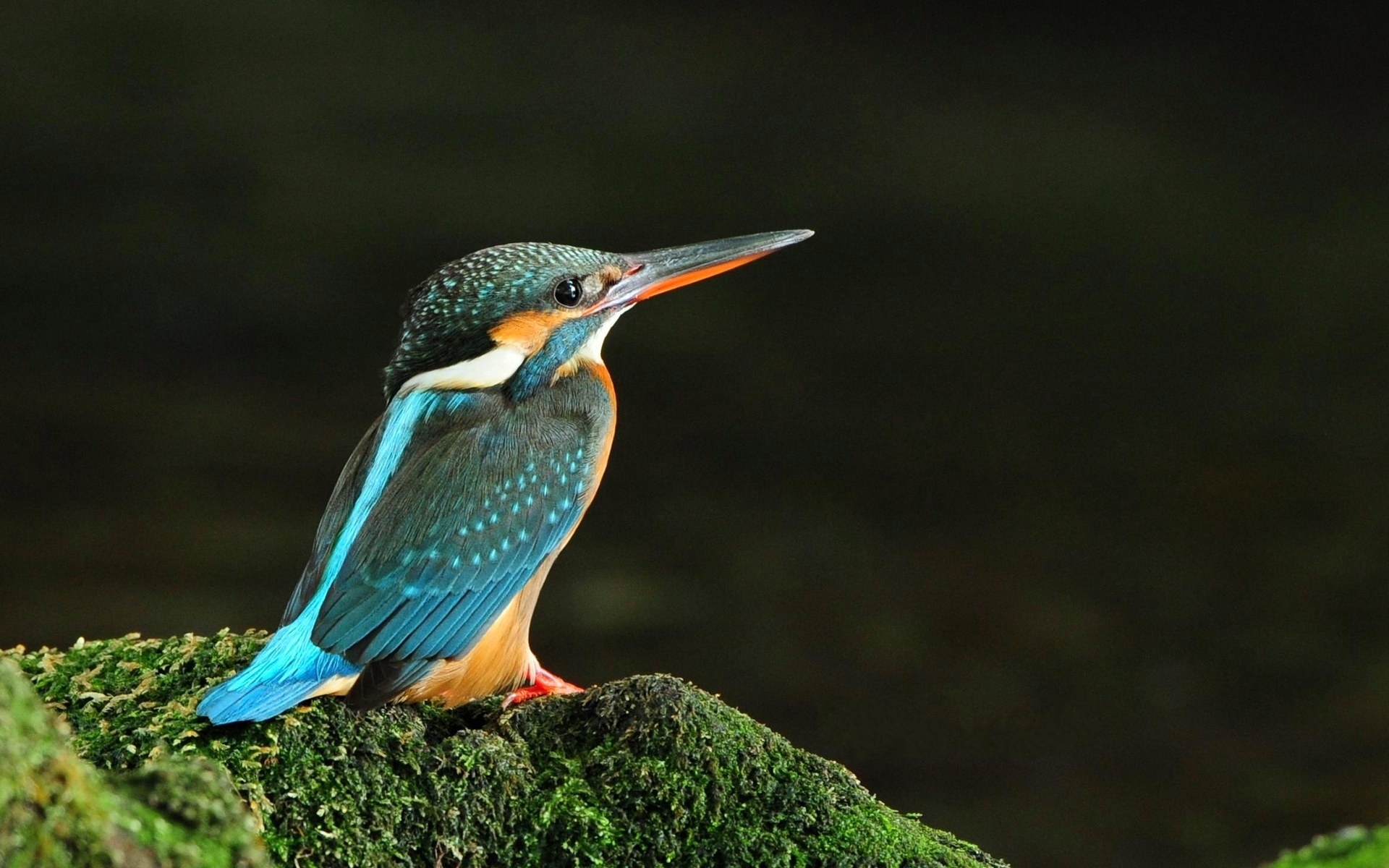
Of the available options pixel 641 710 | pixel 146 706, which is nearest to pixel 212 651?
pixel 146 706

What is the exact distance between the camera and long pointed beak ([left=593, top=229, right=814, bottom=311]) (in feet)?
9.05

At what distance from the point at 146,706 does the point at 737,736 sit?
3.06ft

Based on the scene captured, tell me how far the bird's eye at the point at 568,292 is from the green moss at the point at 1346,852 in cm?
170

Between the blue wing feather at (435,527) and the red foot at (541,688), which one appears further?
the red foot at (541,688)

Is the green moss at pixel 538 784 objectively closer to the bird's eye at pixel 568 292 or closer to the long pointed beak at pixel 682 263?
the bird's eye at pixel 568 292

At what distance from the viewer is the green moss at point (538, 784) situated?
1866 millimetres

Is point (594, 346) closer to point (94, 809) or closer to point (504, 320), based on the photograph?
point (504, 320)

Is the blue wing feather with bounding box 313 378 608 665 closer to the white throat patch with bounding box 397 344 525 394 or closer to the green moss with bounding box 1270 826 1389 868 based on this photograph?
the white throat patch with bounding box 397 344 525 394

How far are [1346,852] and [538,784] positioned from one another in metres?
1.15

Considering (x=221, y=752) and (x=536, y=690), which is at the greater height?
(x=536, y=690)

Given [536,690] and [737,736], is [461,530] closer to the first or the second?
[536,690]

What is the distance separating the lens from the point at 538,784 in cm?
199

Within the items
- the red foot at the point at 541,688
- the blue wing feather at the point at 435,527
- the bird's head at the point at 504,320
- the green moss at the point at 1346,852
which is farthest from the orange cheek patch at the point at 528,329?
the green moss at the point at 1346,852

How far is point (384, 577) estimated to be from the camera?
88.2 inches
